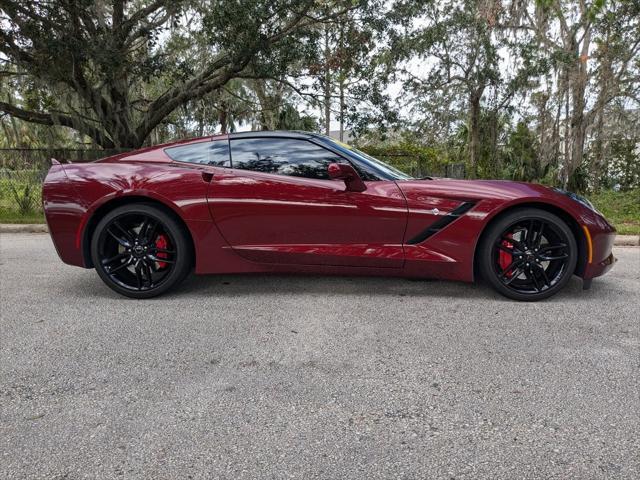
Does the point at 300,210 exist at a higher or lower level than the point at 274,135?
lower

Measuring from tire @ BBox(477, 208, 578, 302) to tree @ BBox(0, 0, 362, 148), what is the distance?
26.0 feet

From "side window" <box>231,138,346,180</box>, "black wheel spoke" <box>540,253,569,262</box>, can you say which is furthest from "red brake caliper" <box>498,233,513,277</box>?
"side window" <box>231,138,346,180</box>

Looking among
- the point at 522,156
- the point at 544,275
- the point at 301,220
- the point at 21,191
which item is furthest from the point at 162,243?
the point at 522,156

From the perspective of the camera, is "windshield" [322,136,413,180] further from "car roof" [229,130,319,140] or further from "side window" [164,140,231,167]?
"side window" [164,140,231,167]

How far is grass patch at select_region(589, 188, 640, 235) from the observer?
8.11 metres

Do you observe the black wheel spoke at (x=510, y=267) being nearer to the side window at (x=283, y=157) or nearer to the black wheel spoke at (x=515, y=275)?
the black wheel spoke at (x=515, y=275)

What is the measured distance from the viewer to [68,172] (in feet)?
13.2

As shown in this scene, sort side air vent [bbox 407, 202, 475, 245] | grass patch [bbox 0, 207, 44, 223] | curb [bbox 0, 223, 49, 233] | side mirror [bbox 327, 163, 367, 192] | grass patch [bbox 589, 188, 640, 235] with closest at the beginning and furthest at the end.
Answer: side mirror [bbox 327, 163, 367, 192]
side air vent [bbox 407, 202, 475, 245]
grass patch [bbox 589, 188, 640, 235]
curb [bbox 0, 223, 49, 233]
grass patch [bbox 0, 207, 44, 223]

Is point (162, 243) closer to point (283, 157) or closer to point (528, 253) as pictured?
point (283, 157)

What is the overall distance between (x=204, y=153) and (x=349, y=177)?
1230mm

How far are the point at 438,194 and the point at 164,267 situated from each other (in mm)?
2303

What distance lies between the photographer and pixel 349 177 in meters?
3.75

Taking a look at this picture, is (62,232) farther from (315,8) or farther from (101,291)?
(315,8)

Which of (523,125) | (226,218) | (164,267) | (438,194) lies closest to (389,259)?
(438,194)
